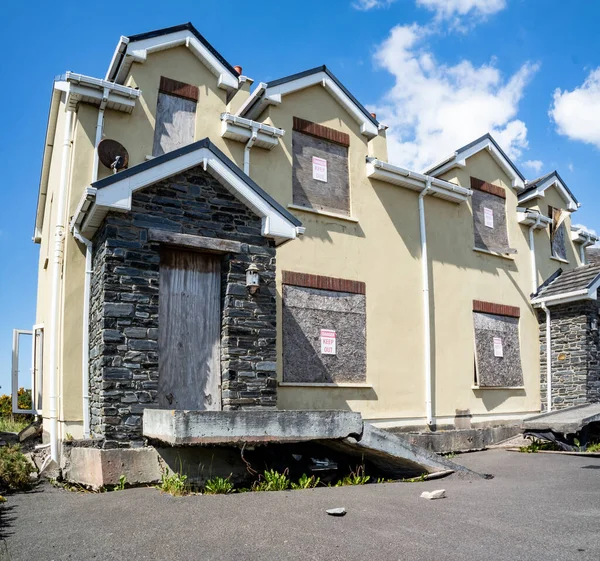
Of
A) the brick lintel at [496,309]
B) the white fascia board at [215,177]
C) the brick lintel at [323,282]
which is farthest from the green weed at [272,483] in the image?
the brick lintel at [496,309]

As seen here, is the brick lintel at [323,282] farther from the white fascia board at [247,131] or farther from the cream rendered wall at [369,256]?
the white fascia board at [247,131]

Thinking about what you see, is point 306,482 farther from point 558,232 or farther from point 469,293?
point 558,232

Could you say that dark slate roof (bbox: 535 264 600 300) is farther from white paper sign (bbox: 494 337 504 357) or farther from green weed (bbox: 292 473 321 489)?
Answer: green weed (bbox: 292 473 321 489)

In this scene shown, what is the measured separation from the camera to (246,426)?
297 inches

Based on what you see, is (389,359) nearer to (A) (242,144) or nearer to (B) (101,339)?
(A) (242,144)

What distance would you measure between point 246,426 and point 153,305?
226 centimetres

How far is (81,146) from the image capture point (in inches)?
388

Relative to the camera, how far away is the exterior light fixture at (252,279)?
9.34 meters

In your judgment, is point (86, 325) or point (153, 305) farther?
point (86, 325)

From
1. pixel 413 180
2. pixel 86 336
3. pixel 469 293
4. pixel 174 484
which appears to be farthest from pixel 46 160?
pixel 469 293

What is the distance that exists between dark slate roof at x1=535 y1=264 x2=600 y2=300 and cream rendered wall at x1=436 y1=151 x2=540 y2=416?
0.50m

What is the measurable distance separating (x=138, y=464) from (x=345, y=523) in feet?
10.4

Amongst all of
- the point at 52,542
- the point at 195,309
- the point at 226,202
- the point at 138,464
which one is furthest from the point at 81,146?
the point at 52,542

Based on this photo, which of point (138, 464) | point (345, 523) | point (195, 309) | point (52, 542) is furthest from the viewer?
point (195, 309)
